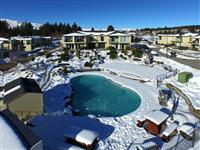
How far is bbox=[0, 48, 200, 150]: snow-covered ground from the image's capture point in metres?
16.0

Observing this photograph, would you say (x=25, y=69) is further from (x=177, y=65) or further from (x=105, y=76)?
(x=177, y=65)

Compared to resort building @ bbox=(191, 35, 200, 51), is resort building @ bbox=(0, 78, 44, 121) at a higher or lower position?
lower

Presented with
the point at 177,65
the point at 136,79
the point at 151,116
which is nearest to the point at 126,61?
the point at 177,65

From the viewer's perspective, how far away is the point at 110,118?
1966 centimetres

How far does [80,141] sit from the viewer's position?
47.6 ft

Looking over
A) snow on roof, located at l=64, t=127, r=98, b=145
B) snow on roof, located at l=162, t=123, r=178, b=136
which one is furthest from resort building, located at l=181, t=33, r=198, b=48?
snow on roof, located at l=64, t=127, r=98, b=145

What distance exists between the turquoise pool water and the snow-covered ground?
97 centimetres

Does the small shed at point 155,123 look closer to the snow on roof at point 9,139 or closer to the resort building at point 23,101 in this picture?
the resort building at point 23,101

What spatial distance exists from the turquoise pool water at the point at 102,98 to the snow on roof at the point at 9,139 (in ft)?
35.7

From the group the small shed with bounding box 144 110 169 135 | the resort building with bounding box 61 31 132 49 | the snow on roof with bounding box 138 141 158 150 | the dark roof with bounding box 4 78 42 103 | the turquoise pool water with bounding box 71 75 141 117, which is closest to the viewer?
the snow on roof with bounding box 138 141 158 150

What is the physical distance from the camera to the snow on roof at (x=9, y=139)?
959 centimetres

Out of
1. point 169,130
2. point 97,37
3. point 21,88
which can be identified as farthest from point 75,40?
point 169,130

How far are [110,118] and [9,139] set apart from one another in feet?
35.6

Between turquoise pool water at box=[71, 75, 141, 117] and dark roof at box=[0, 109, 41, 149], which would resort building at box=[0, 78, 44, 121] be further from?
dark roof at box=[0, 109, 41, 149]
